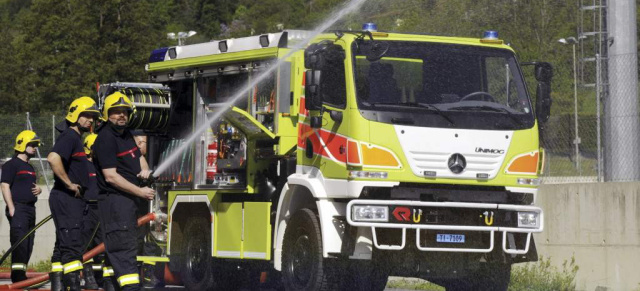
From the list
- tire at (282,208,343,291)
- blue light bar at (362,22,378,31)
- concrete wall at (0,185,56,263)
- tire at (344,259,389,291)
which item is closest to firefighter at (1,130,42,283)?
tire at (282,208,343,291)

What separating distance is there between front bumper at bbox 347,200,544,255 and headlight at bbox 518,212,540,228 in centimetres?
3

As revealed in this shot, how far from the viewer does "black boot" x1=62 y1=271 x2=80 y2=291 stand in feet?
37.9

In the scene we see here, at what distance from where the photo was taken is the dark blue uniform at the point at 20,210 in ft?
46.1

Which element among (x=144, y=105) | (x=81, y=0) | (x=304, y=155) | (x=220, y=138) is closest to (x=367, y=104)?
(x=304, y=155)

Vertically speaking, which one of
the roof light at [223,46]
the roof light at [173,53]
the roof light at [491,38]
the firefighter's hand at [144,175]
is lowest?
the firefighter's hand at [144,175]

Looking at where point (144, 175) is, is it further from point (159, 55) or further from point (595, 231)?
point (595, 231)

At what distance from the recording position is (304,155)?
40.4 ft

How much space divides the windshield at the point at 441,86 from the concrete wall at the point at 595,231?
2.49 metres

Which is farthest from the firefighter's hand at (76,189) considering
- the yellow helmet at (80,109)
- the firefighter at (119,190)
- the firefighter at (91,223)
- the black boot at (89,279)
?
the black boot at (89,279)

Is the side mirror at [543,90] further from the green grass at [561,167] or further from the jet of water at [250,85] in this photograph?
the green grass at [561,167]

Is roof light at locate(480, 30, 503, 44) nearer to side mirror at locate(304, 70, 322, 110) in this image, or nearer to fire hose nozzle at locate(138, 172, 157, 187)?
side mirror at locate(304, 70, 322, 110)

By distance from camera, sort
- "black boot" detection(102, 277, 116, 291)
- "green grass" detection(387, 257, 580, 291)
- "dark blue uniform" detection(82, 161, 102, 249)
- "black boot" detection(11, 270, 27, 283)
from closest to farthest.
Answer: "black boot" detection(102, 277, 116, 291) → "dark blue uniform" detection(82, 161, 102, 249) → "black boot" detection(11, 270, 27, 283) → "green grass" detection(387, 257, 580, 291)

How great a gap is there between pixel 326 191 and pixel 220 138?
114 inches

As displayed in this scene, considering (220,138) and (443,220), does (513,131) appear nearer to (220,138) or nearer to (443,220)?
(443,220)
